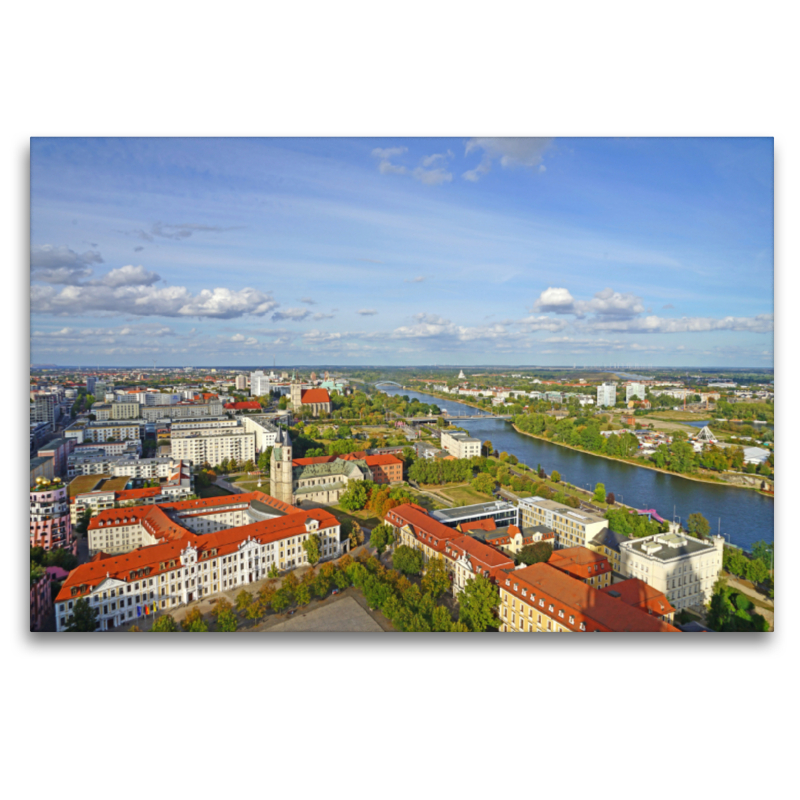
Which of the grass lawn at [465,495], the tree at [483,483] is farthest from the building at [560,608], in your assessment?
the tree at [483,483]

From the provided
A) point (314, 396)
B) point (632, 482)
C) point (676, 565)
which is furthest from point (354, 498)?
point (632, 482)

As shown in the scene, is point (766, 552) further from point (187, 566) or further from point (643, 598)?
point (187, 566)

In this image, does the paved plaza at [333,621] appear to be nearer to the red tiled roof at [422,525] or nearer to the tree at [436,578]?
the tree at [436,578]

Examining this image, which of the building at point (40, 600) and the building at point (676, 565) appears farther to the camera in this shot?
the building at point (676, 565)

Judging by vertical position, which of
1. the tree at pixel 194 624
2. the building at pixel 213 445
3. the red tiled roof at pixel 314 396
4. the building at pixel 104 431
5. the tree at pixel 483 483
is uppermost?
the red tiled roof at pixel 314 396

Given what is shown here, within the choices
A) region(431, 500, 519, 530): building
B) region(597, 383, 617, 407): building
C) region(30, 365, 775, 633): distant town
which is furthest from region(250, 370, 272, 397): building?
region(597, 383, 617, 407): building

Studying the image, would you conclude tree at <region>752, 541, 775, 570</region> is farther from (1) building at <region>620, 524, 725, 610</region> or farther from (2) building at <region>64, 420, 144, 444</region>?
(2) building at <region>64, 420, 144, 444</region>
